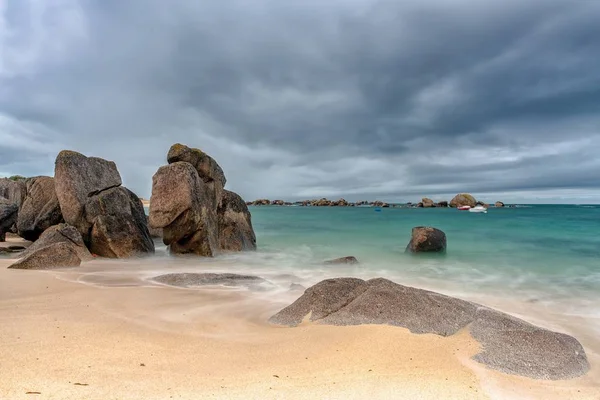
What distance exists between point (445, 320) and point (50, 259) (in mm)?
9215

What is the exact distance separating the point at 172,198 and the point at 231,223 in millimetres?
4058

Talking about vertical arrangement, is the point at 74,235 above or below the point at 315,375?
above

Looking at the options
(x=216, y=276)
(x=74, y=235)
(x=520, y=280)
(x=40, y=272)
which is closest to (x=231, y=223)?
(x=74, y=235)

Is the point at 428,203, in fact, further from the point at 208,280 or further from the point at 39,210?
the point at 208,280

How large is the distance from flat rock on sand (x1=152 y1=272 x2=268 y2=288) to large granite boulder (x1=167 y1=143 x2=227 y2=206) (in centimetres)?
668

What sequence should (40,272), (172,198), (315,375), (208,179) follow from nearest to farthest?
(315,375)
(40,272)
(172,198)
(208,179)

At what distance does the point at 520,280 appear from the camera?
11.6m

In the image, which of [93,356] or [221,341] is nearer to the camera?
[93,356]

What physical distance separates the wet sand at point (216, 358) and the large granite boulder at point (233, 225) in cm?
955

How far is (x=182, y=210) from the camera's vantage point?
1236 centimetres

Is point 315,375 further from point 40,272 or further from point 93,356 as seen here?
point 40,272

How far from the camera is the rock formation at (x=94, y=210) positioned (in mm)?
11938

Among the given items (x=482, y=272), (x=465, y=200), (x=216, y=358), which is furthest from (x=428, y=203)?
(x=216, y=358)

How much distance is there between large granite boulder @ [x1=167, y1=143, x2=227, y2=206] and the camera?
14.0 m
